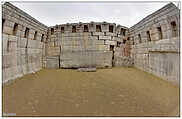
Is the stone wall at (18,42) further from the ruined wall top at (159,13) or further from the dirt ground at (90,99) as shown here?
the ruined wall top at (159,13)

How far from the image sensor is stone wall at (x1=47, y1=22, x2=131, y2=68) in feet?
21.2

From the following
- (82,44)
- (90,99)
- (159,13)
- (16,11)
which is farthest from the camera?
(82,44)

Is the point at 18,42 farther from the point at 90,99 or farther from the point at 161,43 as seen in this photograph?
the point at 161,43

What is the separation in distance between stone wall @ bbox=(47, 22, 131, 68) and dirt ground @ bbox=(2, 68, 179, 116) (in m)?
2.74

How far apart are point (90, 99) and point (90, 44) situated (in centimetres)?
428

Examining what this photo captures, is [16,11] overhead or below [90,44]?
overhead

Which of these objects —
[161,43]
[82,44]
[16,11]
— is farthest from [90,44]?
[16,11]

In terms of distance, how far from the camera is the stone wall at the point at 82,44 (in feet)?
21.2

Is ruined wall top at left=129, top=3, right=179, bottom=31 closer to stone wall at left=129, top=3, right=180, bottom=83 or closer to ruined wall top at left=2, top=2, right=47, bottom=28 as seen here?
stone wall at left=129, top=3, right=180, bottom=83

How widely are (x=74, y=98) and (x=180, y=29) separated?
14.2ft

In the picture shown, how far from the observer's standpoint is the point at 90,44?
6.51 meters

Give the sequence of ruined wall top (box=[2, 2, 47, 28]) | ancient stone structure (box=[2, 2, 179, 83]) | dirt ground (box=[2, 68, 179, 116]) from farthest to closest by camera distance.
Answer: ancient stone structure (box=[2, 2, 179, 83]) < ruined wall top (box=[2, 2, 47, 28]) < dirt ground (box=[2, 68, 179, 116])

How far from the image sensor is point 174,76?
12.0 feet

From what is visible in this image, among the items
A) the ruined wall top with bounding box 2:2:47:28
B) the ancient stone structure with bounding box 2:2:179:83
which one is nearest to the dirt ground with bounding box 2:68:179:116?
the ancient stone structure with bounding box 2:2:179:83
